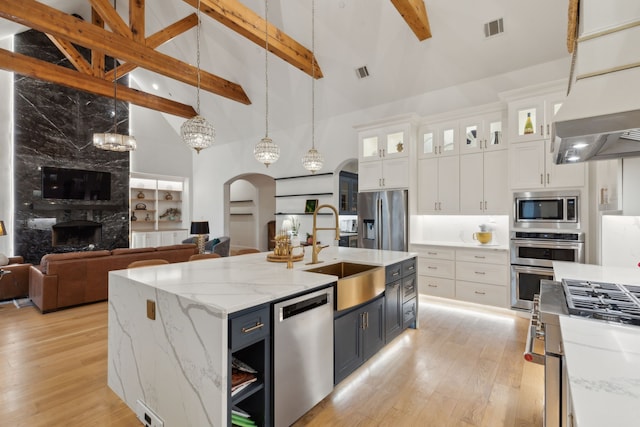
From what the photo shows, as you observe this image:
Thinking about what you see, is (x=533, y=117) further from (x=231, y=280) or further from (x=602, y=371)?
(x=231, y=280)

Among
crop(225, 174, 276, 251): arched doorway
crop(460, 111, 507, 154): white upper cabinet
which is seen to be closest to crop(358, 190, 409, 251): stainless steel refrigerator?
crop(460, 111, 507, 154): white upper cabinet

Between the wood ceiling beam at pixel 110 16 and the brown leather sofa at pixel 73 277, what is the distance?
345 cm

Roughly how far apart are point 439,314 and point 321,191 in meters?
3.44

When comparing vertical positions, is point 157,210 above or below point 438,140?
below

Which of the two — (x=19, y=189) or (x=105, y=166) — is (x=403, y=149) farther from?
(x=19, y=189)

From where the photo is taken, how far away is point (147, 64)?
16.4 ft

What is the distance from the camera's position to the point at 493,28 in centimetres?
379

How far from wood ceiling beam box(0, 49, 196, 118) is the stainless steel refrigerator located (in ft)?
18.1

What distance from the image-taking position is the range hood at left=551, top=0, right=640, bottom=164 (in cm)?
124

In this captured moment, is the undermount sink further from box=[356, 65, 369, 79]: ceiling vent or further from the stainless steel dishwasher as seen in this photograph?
box=[356, 65, 369, 79]: ceiling vent

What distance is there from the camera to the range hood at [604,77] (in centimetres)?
124

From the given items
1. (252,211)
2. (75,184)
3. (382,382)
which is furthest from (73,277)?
(252,211)

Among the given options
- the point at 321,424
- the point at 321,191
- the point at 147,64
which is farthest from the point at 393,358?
the point at 147,64

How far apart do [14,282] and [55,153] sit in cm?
343
